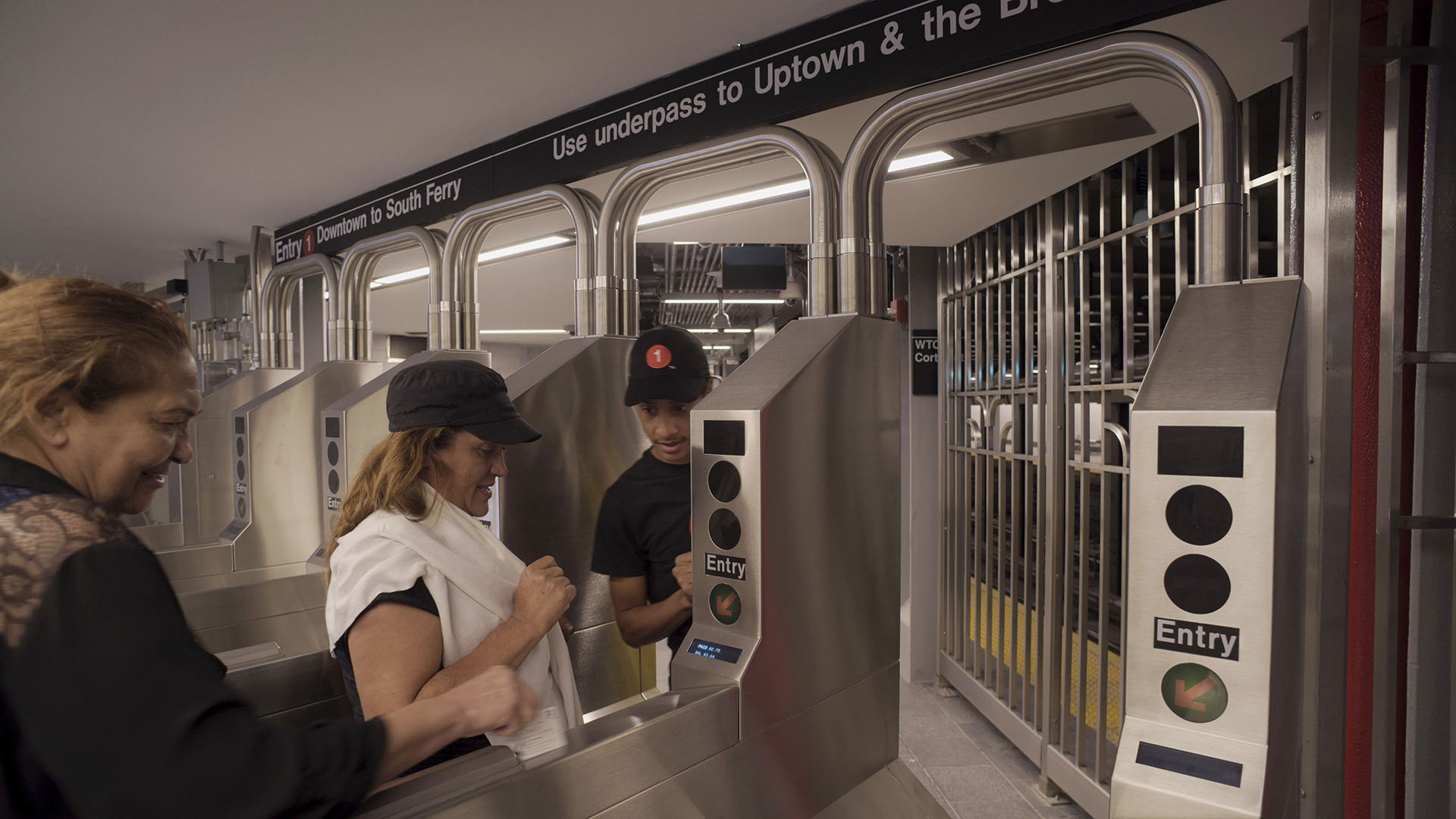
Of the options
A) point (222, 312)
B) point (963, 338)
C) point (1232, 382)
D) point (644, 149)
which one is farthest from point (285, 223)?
point (1232, 382)

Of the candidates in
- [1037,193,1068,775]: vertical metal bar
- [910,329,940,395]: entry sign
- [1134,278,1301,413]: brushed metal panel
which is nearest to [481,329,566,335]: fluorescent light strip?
[910,329,940,395]: entry sign

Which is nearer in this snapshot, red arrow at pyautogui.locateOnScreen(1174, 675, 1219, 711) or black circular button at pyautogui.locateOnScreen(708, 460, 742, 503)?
red arrow at pyautogui.locateOnScreen(1174, 675, 1219, 711)

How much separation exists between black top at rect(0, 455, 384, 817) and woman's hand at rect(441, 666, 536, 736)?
0.24 metres

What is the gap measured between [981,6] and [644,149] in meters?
1.03

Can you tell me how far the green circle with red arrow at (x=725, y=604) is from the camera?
1.41m

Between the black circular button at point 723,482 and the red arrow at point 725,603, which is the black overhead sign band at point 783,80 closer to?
the black circular button at point 723,482

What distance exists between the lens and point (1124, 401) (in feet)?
9.59

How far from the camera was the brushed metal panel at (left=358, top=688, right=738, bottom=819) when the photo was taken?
3.16ft

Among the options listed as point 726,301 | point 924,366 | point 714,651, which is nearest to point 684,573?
point 714,651

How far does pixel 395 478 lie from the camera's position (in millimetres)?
1314

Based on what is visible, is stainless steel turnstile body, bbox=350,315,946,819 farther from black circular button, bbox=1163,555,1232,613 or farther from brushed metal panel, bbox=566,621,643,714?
brushed metal panel, bbox=566,621,643,714

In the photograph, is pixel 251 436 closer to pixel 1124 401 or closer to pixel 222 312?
pixel 222 312

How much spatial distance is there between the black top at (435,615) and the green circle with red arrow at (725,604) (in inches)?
16.2

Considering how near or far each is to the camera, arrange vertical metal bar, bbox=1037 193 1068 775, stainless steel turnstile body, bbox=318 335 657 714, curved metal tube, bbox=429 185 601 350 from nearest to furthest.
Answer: stainless steel turnstile body, bbox=318 335 657 714
curved metal tube, bbox=429 185 601 350
vertical metal bar, bbox=1037 193 1068 775
